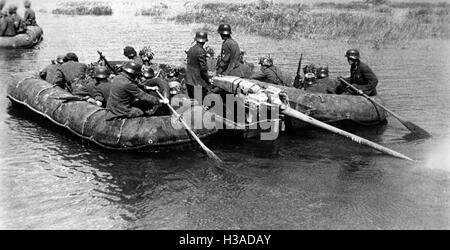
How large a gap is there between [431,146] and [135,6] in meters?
37.8

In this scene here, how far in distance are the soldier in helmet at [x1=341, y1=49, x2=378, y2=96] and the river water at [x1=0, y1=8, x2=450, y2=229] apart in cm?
Result: 119

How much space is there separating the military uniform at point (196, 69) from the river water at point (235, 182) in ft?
6.32

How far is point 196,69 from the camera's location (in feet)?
43.4

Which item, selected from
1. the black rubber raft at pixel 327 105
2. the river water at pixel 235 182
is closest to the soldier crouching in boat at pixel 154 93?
the river water at pixel 235 182

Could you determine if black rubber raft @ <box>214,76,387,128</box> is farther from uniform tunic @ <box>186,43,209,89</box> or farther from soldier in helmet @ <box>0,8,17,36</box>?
soldier in helmet @ <box>0,8,17,36</box>

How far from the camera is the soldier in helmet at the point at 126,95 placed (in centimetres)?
1084

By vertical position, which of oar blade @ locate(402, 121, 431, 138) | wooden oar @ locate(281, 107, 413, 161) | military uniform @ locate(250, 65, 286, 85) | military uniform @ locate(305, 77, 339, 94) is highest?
military uniform @ locate(250, 65, 286, 85)

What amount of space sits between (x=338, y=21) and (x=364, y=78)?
1715 cm

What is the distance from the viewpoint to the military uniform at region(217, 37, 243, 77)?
45.9ft

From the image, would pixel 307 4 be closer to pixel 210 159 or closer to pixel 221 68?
pixel 221 68

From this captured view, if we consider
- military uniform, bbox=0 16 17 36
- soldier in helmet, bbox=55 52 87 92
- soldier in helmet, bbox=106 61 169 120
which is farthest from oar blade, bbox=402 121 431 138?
military uniform, bbox=0 16 17 36

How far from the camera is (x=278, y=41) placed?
93.1 ft

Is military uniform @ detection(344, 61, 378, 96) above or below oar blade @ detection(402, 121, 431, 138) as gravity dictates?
above

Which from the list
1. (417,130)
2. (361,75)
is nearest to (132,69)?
(361,75)
